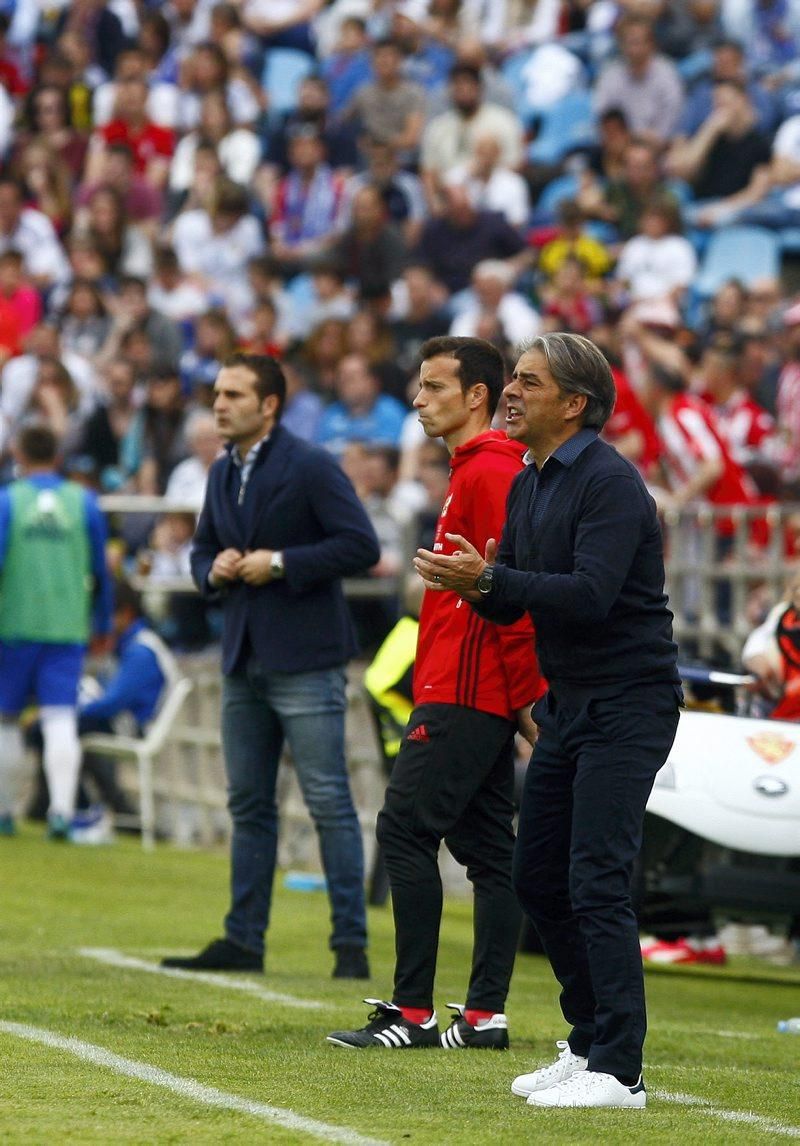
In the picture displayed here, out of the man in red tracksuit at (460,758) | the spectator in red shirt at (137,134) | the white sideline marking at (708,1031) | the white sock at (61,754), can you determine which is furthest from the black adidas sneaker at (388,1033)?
the spectator in red shirt at (137,134)

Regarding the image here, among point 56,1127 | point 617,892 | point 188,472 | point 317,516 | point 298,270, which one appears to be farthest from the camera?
point 298,270

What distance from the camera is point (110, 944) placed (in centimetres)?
995

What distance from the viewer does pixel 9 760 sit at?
14.2m

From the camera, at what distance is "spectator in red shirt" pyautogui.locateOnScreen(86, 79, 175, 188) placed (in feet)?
79.0

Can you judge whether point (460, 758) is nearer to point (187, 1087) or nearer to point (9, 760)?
point (187, 1087)

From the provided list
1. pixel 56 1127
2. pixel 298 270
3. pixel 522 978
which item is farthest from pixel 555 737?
pixel 298 270

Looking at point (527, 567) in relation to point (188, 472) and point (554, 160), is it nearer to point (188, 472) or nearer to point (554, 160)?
point (188, 472)

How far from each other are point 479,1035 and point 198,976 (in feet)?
6.06

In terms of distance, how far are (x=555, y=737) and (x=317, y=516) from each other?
3.00 m

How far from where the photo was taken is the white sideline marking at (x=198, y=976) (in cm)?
811

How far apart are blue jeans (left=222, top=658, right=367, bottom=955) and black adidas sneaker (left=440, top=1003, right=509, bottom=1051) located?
5.74 ft

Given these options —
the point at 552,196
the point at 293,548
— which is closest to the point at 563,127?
the point at 552,196

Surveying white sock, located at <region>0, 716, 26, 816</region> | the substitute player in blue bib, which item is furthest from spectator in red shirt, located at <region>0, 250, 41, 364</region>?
white sock, located at <region>0, 716, 26, 816</region>

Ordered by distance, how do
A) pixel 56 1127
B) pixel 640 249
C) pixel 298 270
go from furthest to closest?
1. pixel 298 270
2. pixel 640 249
3. pixel 56 1127
